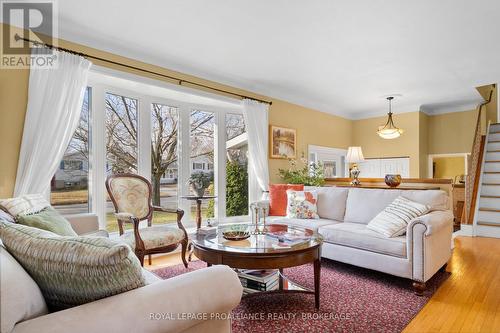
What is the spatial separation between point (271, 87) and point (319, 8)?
2.31 m

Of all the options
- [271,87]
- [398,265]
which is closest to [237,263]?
[398,265]

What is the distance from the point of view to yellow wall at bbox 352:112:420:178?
6141 mm

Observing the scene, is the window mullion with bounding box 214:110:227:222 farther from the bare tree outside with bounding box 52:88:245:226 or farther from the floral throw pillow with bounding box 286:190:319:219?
the floral throw pillow with bounding box 286:190:319:219

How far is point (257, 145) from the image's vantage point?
457cm

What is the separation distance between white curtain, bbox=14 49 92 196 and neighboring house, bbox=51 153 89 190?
0.58 ft

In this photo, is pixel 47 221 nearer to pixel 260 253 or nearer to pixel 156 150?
pixel 260 253

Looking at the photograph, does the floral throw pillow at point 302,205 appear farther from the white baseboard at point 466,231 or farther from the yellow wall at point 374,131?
the white baseboard at point 466,231

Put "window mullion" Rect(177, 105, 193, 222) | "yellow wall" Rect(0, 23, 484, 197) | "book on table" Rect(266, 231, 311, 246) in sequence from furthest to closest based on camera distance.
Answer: "yellow wall" Rect(0, 23, 484, 197), "window mullion" Rect(177, 105, 193, 222), "book on table" Rect(266, 231, 311, 246)

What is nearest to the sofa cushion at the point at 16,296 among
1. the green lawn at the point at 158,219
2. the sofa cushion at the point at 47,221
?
the sofa cushion at the point at 47,221

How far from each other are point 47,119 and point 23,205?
111 centimetres

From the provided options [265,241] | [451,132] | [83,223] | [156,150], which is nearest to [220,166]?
[156,150]

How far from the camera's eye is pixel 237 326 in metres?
1.98

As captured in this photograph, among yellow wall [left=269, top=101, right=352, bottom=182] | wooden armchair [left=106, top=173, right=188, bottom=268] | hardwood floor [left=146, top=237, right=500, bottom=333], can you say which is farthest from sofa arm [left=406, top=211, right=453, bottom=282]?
yellow wall [left=269, top=101, right=352, bottom=182]

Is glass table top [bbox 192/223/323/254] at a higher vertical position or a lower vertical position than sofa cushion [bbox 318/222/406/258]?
higher
